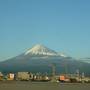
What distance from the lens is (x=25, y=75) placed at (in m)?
130
